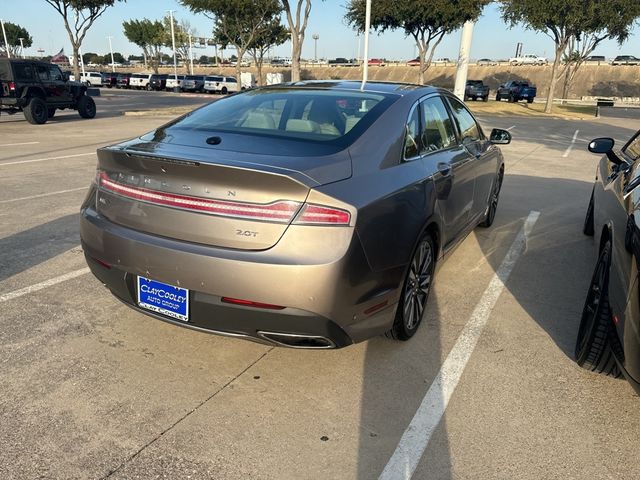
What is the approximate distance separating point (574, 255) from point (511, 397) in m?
3.00

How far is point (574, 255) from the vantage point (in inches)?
206

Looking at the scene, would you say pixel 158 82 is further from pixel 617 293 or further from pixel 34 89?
pixel 617 293

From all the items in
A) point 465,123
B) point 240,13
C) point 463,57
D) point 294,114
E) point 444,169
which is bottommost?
point 444,169

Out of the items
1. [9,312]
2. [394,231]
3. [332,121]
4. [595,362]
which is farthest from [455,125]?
[9,312]

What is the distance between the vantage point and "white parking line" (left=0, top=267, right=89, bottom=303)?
3.77 metres

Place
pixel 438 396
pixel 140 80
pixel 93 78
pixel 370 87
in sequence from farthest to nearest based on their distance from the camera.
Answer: pixel 93 78, pixel 140 80, pixel 370 87, pixel 438 396

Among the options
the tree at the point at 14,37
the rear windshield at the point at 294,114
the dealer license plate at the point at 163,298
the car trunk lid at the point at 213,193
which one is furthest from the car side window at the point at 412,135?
the tree at the point at 14,37

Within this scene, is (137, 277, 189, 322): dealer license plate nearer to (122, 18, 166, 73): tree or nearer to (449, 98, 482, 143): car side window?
(449, 98, 482, 143): car side window

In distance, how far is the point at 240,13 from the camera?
1352 inches

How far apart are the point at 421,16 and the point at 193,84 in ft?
78.9

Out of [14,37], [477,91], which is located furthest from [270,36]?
[14,37]

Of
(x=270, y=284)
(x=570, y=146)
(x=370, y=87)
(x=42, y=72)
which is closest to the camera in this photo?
(x=270, y=284)

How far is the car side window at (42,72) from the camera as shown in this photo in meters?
17.0

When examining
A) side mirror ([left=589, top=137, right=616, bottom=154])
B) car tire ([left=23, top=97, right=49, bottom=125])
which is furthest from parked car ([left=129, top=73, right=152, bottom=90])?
side mirror ([left=589, top=137, right=616, bottom=154])
